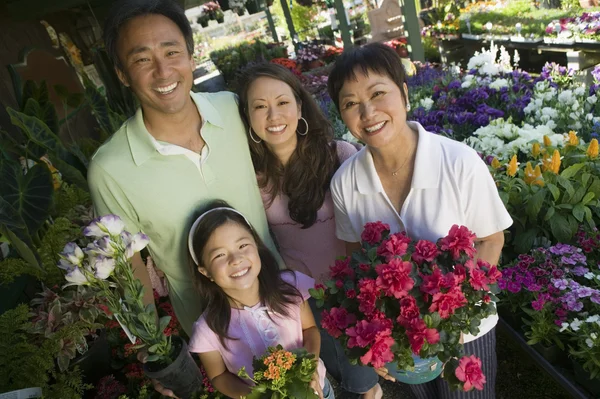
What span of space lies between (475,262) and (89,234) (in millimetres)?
1136

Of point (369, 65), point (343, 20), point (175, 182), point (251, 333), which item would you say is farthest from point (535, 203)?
point (343, 20)

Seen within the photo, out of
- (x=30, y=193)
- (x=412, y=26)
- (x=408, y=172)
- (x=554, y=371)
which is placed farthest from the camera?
(x=412, y=26)

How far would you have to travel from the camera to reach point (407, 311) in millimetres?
1137

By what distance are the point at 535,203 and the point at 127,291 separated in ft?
6.43

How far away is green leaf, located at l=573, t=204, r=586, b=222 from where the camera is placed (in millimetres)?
2162

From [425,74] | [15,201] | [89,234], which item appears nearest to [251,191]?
[89,234]

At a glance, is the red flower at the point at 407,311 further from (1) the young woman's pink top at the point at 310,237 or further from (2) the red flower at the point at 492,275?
(1) the young woman's pink top at the point at 310,237

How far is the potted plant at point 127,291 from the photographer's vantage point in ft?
3.98

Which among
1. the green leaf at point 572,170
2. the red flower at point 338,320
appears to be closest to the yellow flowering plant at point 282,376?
the red flower at point 338,320

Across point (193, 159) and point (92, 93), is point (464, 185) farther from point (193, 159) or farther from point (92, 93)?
point (92, 93)

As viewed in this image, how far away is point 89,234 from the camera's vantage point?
1238 mm

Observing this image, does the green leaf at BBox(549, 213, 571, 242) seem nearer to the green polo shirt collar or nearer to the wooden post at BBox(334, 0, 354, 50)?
the green polo shirt collar

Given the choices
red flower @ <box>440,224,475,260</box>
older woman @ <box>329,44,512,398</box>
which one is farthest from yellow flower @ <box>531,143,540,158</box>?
red flower @ <box>440,224,475,260</box>

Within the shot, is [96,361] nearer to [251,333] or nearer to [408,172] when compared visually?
[251,333]
